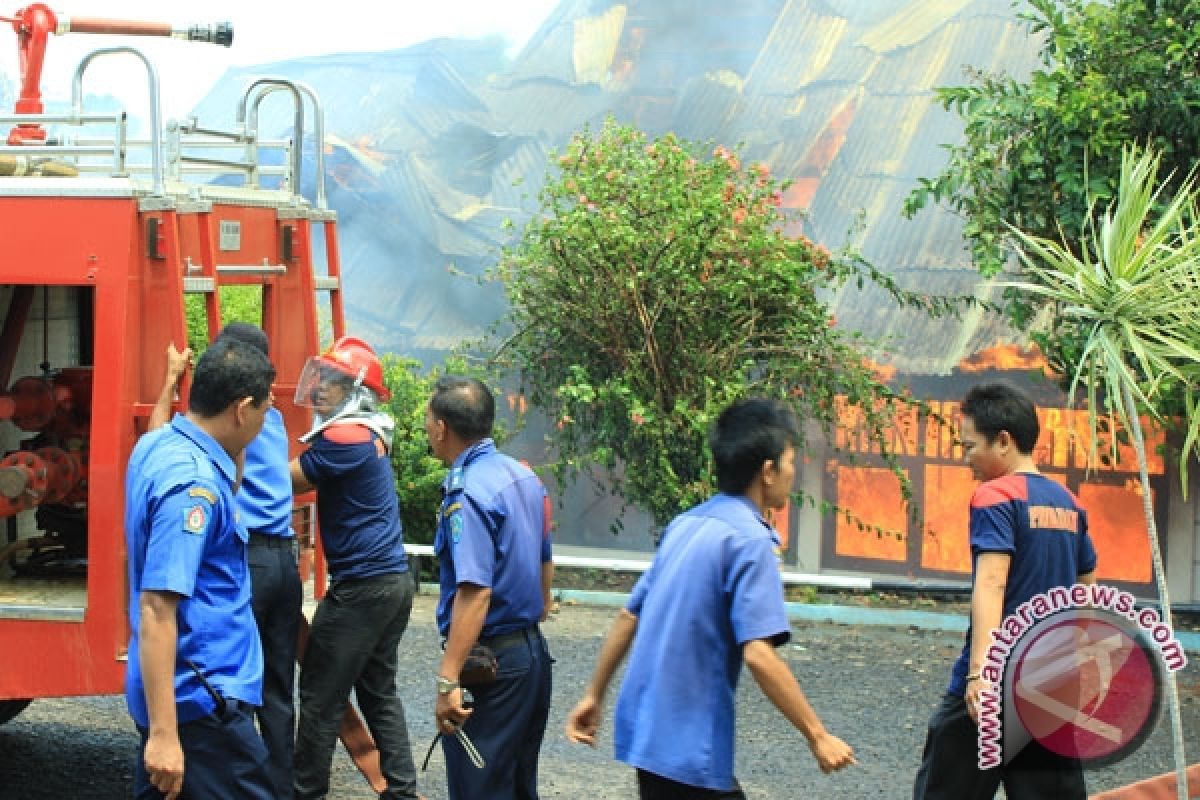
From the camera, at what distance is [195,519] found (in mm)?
4016

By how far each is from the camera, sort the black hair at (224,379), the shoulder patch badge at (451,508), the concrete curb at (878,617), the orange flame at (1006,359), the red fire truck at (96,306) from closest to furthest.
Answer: the black hair at (224,379) < the shoulder patch badge at (451,508) < the red fire truck at (96,306) < the concrete curb at (878,617) < the orange flame at (1006,359)

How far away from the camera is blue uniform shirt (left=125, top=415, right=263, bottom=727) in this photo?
3990 mm

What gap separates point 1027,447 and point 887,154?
7.35m

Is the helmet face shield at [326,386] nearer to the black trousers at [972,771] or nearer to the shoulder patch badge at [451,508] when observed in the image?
the shoulder patch badge at [451,508]

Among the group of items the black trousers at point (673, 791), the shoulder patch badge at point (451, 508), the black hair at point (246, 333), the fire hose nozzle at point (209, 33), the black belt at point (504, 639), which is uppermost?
the fire hose nozzle at point (209, 33)

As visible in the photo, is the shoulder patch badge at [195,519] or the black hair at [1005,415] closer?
the shoulder patch badge at [195,519]

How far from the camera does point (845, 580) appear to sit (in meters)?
10.4

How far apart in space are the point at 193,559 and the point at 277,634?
1.63 metres

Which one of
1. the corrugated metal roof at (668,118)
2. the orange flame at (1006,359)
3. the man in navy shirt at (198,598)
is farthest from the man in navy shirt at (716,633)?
the corrugated metal roof at (668,118)

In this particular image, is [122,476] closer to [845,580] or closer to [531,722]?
[531,722]

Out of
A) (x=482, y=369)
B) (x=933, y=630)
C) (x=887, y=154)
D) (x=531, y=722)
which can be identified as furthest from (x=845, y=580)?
(x=531, y=722)

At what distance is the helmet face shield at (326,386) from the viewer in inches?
229

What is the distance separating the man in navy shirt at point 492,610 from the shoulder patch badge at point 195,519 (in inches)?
40.0

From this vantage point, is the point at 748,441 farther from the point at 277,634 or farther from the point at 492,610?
the point at 277,634
